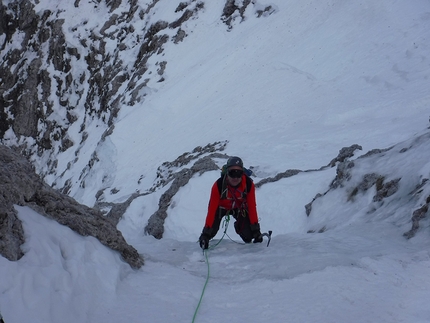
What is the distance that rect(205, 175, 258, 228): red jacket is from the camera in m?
6.44

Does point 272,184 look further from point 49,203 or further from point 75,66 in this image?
point 75,66

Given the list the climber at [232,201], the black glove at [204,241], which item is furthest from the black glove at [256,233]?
the black glove at [204,241]

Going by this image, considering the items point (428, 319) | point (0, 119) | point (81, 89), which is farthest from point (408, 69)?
point (0, 119)

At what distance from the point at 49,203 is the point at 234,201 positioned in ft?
8.89

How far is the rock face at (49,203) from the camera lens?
4.68m

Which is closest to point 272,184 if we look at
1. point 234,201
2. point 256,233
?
point 256,233

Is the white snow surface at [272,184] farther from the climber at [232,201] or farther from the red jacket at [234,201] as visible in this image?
the red jacket at [234,201]

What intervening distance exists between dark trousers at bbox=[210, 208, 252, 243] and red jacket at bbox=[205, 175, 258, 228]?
0.42 ft

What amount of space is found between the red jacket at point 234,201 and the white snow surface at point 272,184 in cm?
50

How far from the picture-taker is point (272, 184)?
1132 cm

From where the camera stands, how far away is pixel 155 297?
172 inches

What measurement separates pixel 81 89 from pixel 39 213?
29.5 metres

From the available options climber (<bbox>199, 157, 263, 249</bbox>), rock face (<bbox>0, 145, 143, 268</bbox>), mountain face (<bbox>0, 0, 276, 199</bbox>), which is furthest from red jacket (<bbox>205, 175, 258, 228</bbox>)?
mountain face (<bbox>0, 0, 276, 199</bbox>)

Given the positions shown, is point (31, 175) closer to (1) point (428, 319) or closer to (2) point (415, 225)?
→ (1) point (428, 319)
